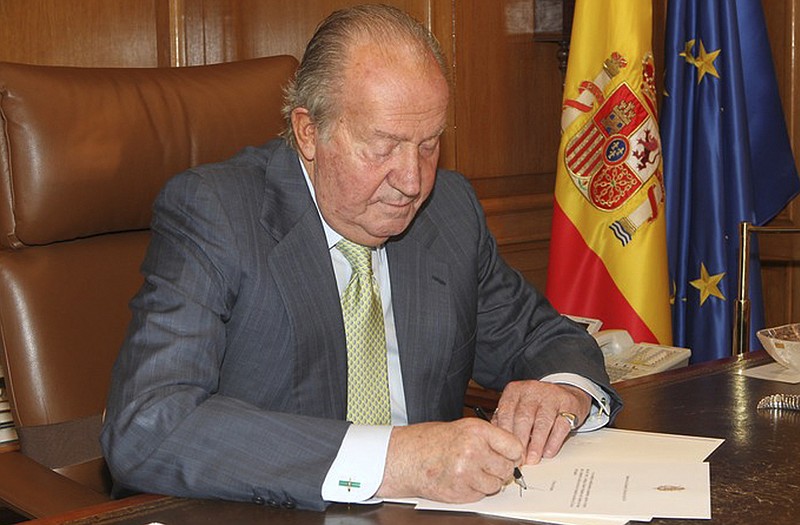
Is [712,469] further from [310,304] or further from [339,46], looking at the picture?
[339,46]

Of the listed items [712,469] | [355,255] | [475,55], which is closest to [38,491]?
[355,255]

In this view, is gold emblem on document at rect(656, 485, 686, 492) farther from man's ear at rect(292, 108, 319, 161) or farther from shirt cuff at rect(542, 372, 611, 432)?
man's ear at rect(292, 108, 319, 161)

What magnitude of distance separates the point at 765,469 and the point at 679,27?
8.48 ft

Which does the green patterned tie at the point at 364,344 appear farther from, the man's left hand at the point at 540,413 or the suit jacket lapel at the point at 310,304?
the man's left hand at the point at 540,413

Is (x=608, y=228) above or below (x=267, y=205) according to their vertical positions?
below

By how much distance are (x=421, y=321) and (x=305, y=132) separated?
401mm

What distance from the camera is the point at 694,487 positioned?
1.56 m

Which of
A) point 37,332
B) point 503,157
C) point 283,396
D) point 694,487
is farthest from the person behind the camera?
point 503,157

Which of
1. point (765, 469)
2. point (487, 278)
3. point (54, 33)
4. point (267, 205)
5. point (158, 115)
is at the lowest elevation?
point (765, 469)

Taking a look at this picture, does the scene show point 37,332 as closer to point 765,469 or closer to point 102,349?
point 102,349

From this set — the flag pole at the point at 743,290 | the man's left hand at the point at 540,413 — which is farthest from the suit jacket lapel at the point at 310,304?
the flag pole at the point at 743,290

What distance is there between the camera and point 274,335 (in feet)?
6.26

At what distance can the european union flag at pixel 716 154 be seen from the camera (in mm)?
3904

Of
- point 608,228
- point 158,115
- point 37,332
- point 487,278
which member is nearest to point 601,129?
point 608,228
